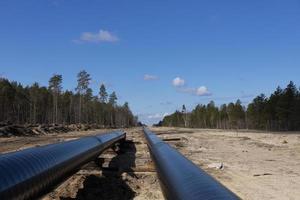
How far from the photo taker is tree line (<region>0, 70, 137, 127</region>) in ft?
354

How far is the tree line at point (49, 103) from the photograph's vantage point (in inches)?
4250

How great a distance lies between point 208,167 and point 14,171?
10685 millimetres

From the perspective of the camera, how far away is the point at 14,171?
5.94 m

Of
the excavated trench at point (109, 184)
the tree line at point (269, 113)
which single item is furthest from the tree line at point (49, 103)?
the excavated trench at point (109, 184)

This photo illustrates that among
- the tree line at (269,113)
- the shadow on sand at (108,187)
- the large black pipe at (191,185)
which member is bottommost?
the shadow on sand at (108,187)

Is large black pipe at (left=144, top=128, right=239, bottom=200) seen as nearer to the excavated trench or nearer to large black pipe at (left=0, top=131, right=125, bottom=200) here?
large black pipe at (left=0, top=131, right=125, bottom=200)

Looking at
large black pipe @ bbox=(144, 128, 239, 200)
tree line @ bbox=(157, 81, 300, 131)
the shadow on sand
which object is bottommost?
the shadow on sand

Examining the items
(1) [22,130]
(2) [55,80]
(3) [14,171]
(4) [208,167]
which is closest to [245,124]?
(2) [55,80]

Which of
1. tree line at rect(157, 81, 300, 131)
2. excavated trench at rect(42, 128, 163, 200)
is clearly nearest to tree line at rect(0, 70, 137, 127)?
tree line at rect(157, 81, 300, 131)

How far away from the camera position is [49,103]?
13100 cm

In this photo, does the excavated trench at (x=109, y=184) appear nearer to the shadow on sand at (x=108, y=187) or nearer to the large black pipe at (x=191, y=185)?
the shadow on sand at (x=108, y=187)

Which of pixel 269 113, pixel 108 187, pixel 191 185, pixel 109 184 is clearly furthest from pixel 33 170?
pixel 269 113

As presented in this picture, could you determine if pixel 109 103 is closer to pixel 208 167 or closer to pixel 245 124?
pixel 245 124

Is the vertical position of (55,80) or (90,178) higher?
(55,80)
